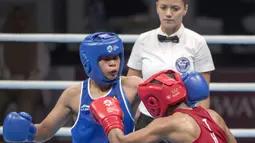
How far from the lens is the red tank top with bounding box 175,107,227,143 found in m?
2.24

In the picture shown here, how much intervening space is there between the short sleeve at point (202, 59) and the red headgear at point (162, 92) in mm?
534

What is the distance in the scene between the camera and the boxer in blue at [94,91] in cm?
248

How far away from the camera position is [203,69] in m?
2.87

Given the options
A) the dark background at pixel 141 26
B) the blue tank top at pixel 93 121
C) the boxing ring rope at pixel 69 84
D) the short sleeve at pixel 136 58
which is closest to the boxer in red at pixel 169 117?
the blue tank top at pixel 93 121

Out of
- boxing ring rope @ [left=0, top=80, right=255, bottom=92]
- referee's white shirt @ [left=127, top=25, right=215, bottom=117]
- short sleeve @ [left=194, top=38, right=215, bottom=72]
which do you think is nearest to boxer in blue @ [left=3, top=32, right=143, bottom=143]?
referee's white shirt @ [left=127, top=25, right=215, bottom=117]

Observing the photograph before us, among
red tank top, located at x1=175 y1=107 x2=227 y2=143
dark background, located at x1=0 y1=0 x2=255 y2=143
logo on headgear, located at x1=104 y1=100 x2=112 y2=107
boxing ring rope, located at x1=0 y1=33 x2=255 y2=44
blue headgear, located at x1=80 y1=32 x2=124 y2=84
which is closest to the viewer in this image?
red tank top, located at x1=175 y1=107 x2=227 y2=143

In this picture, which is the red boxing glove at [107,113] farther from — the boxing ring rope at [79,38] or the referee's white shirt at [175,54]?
the boxing ring rope at [79,38]

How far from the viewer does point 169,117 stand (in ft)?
7.53

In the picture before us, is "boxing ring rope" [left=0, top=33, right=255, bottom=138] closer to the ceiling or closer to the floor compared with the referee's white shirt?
closer to the floor

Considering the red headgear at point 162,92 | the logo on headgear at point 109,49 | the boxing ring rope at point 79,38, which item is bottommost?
the boxing ring rope at point 79,38

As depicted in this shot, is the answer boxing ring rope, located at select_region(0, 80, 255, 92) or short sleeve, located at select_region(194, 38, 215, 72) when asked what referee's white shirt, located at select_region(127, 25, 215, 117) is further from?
boxing ring rope, located at select_region(0, 80, 255, 92)

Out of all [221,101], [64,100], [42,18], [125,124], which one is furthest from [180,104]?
[42,18]

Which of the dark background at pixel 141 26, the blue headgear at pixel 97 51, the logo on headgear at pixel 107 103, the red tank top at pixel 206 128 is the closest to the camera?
the red tank top at pixel 206 128

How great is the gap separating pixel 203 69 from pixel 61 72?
145 cm
